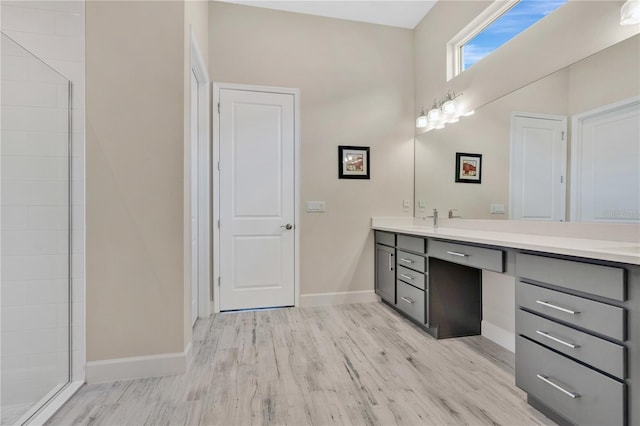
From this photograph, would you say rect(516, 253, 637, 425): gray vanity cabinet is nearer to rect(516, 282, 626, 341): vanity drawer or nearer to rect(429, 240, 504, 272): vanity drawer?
rect(516, 282, 626, 341): vanity drawer

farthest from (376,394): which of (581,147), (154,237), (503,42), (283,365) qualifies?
(503,42)

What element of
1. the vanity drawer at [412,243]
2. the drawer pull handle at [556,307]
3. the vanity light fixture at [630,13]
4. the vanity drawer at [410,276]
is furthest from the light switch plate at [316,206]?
the vanity light fixture at [630,13]

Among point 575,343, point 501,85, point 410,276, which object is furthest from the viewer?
point 410,276

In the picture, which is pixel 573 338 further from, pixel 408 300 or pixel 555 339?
pixel 408 300

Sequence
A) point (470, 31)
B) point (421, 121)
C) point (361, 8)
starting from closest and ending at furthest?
point (470, 31), point (361, 8), point (421, 121)

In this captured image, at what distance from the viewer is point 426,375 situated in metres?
Result: 1.82

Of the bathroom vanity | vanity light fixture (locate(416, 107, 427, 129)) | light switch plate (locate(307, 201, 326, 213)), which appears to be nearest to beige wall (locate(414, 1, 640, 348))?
vanity light fixture (locate(416, 107, 427, 129))

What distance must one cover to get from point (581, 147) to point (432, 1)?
2218mm

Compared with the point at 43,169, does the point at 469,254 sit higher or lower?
lower

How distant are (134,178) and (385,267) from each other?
2.34 meters

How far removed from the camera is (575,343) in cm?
126

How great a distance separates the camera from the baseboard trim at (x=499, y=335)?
2.14 m

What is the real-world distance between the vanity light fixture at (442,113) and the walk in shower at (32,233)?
2.91 m

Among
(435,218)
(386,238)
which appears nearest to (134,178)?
(386,238)
